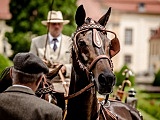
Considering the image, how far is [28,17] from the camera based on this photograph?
30.6 meters

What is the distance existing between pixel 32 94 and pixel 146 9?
65598 mm

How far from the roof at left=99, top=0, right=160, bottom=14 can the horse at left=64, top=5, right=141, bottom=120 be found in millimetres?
60572

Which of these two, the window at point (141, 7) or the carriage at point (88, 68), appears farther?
the window at point (141, 7)

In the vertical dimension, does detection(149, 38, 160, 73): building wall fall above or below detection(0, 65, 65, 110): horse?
below

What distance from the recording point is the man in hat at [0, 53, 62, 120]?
4.63 m

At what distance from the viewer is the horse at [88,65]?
5.99 metres

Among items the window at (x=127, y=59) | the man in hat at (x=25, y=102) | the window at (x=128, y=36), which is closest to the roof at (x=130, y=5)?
the window at (x=128, y=36)

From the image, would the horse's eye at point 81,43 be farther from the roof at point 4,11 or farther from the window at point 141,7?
the window at point 141,7

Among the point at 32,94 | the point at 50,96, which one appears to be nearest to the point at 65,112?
the point at 50,96

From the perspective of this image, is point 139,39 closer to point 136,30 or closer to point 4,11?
point 136,30

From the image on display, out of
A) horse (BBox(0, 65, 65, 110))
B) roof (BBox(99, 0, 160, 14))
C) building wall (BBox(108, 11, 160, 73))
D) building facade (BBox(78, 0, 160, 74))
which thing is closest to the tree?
horse (BBox(0, 65, 65, 110))

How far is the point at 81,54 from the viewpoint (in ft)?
20.3

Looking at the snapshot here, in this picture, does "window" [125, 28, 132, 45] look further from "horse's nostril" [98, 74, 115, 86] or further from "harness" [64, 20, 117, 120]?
"horse's nostril" [98, 74, 115, 86]

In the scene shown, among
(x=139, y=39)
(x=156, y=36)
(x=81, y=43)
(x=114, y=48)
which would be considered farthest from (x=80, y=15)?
(x=139, y=39)
